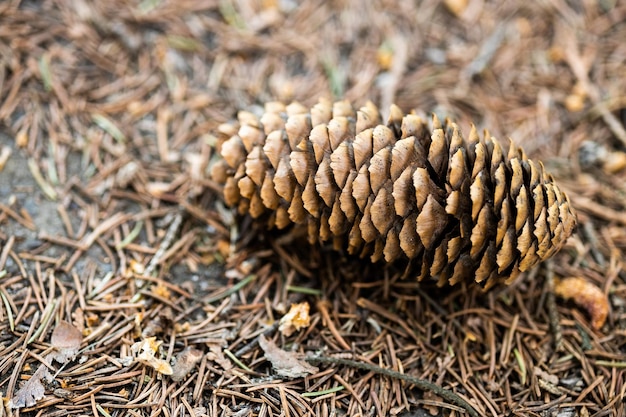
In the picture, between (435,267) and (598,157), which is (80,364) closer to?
(435,267)

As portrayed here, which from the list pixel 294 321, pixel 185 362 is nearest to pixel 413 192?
pixel 294 321

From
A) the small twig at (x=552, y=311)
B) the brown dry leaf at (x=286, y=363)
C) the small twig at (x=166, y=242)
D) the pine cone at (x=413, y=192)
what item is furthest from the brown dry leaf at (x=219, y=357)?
the small twig at (x=552, y=311)

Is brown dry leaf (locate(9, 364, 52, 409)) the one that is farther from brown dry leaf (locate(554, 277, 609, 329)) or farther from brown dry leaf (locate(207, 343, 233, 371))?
brown dry leaf (locate(554, 277, 609, 329))

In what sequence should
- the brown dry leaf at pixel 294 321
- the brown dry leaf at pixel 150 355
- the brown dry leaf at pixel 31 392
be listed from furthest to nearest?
the brown dry leaf at pixel 294 321, the brown dry leaf at pixel 150 355, the brown dry leaf at pixel 31 392

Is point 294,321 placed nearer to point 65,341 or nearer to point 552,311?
point 65,341

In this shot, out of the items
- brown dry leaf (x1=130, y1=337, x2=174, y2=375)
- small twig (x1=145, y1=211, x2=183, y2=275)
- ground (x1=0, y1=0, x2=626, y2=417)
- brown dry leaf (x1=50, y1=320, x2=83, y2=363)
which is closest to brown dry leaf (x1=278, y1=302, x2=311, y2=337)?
ground (x1=0, y1=0, x2=626, y2=417)

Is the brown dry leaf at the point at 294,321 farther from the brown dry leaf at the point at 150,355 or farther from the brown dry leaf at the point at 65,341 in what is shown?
the brown dry leaf at the point at 65,341
